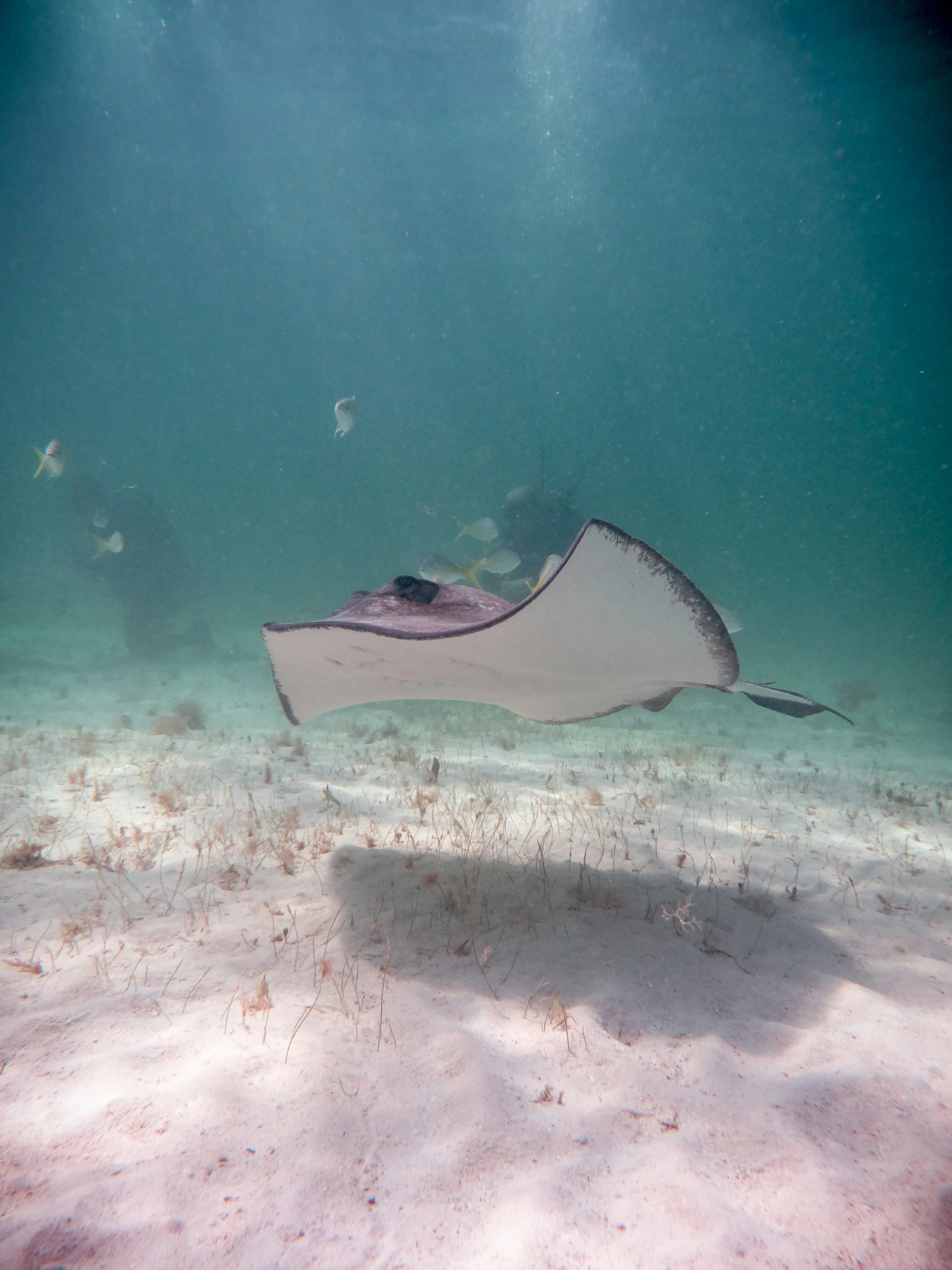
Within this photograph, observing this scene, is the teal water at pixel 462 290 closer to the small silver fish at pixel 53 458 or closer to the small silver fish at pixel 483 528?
the small silver fish at pixel 483 528

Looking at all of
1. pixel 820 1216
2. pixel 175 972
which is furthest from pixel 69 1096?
pixel 820 1216

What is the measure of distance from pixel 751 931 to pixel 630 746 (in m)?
6.67

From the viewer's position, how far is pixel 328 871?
3.41 metres

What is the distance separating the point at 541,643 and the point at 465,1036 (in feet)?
5.68

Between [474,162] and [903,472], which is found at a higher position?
[903,472]

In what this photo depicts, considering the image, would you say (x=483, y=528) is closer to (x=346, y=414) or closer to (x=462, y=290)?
(x=346, y=414)

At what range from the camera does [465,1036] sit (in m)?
2.03

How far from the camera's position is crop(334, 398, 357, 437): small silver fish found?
9422mm

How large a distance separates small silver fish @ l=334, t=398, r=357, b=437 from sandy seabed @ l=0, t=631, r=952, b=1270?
23.8 feet

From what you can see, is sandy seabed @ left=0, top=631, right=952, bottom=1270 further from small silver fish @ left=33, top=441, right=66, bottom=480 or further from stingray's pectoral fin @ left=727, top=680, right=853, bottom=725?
small silver fish @ left=33, top=441, right=66, bottom=480

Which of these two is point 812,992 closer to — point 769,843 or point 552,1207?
point 552,1207

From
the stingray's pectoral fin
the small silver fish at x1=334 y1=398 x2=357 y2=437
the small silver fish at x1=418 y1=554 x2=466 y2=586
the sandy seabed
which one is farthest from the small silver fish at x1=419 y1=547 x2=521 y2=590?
the stingray's pectoral fin

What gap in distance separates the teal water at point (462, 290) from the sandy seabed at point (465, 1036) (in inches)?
552

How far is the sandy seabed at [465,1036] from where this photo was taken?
131cm
